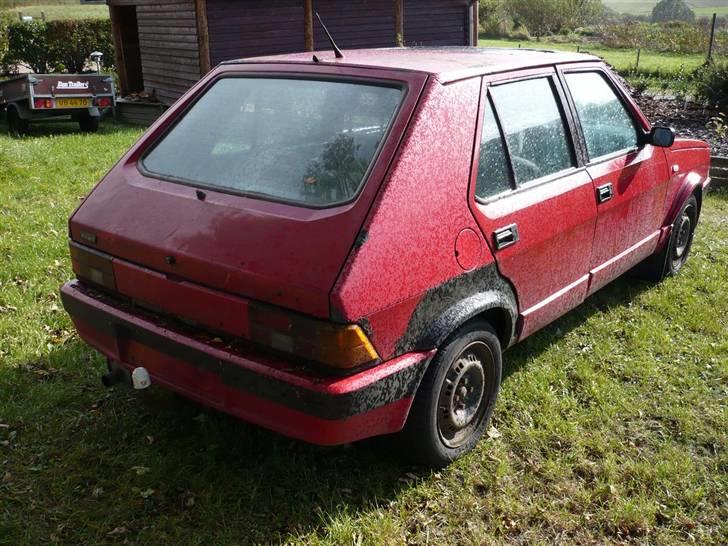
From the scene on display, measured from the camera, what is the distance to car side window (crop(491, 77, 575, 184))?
11.1 feet

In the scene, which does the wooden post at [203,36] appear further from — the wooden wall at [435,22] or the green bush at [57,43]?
the green bush at [57,43]

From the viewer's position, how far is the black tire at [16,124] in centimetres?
1188

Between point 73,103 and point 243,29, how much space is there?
357 centimetres

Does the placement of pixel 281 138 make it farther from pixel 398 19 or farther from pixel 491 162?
pixel 398 19

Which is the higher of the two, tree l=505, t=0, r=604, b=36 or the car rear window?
the car rear window

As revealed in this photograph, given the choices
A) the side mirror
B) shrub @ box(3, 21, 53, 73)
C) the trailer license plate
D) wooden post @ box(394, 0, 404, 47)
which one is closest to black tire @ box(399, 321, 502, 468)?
the side mirror

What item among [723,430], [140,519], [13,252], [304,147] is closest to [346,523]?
[140,519]

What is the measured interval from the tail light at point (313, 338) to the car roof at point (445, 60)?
1191mm

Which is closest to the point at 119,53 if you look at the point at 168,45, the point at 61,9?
the point at 168,45

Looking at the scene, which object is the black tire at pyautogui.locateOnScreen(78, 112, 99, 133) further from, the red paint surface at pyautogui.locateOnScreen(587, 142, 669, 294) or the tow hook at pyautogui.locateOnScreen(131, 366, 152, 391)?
the tow hook at pyautogui.locateOnScreen(131, 366, 152, 391)

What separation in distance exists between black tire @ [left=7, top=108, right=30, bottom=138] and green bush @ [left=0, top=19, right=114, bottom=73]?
Answer: 7.31 meters

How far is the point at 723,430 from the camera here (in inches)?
142

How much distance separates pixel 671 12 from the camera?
2399 inches

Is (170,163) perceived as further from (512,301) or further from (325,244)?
(512,301)
